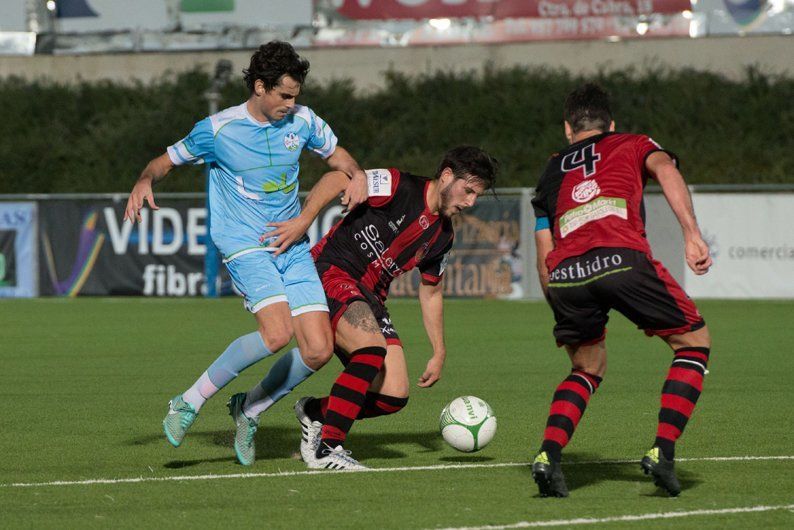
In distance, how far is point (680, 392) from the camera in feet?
19.2

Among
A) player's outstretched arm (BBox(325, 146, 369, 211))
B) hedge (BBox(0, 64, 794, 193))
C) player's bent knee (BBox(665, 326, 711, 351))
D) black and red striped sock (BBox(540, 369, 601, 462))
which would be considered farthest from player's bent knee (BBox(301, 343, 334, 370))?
hedge (BBox(0, 64, 794, 193))

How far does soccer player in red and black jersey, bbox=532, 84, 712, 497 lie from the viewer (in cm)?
574

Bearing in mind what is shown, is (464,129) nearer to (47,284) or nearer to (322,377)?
(47,284)

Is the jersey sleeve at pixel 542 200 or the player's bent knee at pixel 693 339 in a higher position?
the jersey sleeve at pixel 542 200

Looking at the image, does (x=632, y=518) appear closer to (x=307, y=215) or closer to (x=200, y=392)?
(x=307, y=215)

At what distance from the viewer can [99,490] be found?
6.05 metres

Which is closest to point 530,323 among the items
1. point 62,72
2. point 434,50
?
point 434,50

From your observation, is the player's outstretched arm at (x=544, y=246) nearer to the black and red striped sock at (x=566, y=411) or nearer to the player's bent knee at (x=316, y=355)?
the black and red striped sock at (x=566, y=411)

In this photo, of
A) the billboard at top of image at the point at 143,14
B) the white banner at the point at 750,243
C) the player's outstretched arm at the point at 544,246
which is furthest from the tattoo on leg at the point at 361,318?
the billboard at top of image at the point at 143,14

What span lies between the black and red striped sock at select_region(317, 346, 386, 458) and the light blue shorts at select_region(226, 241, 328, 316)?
1.30ft

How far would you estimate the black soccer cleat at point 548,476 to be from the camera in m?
5.66

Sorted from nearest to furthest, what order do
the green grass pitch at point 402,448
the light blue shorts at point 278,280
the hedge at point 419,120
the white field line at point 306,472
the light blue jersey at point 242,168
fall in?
the green grass pitch at point 402,448 < the white field line at point 306,472 < the light blue shorts at point 278,280 < the light blue jersey at point 242,168 < the hedge at point 419,120

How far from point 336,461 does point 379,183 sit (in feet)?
5.04

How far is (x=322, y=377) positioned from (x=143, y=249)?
42.0ft
